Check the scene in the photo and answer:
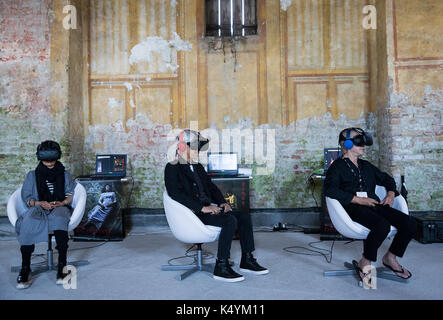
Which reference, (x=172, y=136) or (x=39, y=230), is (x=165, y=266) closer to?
(x=39, y=230)

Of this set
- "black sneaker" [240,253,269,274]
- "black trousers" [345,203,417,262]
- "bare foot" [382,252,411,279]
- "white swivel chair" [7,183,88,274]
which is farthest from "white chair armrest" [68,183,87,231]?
"bare foot" [382,252,411,279]

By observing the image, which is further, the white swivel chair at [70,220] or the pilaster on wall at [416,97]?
the pilaster on wall at [416,97]

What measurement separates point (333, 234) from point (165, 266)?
2.40 metres

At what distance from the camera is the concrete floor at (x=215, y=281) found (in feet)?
10.3

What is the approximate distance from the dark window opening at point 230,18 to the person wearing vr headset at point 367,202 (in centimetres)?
315

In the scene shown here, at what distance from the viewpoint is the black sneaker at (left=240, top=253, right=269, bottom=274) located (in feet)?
12.1

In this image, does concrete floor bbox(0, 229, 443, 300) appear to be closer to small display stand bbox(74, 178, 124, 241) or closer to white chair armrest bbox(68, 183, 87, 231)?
small display stand bbox(74, 178, 124, 241)

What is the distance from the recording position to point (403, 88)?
5.36 metres

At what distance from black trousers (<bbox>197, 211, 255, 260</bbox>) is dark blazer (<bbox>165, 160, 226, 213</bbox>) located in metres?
0.15

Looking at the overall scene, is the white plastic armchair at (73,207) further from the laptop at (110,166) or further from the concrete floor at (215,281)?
the laptop at (110,166)

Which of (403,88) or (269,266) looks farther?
(403,88)

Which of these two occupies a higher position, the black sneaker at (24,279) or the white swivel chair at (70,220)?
the white swivel chair at (70,220)

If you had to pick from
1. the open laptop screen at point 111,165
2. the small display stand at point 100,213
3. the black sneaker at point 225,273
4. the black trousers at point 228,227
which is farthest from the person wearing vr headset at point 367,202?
the open laptop screen at point 111,165
